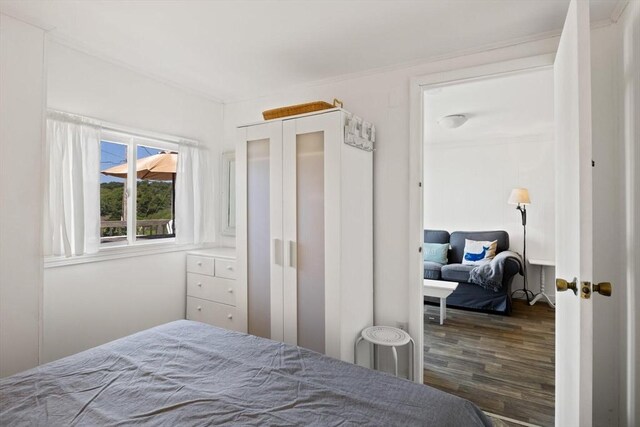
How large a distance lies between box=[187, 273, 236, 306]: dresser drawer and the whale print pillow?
12.1ft

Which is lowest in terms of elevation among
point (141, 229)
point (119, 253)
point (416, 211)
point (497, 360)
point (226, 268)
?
point (497, 360)

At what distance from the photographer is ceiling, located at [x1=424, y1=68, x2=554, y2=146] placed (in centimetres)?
306

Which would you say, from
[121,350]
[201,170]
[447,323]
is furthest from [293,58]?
[447,323]

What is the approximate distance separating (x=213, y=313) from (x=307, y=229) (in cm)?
134

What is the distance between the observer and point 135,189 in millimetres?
2877

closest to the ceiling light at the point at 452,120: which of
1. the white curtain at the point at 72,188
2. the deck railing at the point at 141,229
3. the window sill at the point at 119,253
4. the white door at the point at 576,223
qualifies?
the white door at the point at 576,223

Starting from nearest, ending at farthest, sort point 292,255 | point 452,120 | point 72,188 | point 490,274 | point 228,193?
point 72,188 < point 292,255 < point 228,193 < point 452,120 < point 490,274

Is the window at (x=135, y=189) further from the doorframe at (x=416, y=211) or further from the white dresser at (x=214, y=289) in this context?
the doorframe at (x=416, y=211)

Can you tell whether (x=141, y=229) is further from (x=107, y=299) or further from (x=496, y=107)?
(x=496, y=107)

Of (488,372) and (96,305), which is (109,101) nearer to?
(96,305)

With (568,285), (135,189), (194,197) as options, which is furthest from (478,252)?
(135,189)

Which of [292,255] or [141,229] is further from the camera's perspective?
[141,229]

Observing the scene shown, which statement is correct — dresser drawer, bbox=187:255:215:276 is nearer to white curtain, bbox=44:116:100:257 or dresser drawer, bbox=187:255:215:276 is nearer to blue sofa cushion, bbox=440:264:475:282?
white curtain, bbox=44:116:100:257

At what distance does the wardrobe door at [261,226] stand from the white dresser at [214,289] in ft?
0.65
